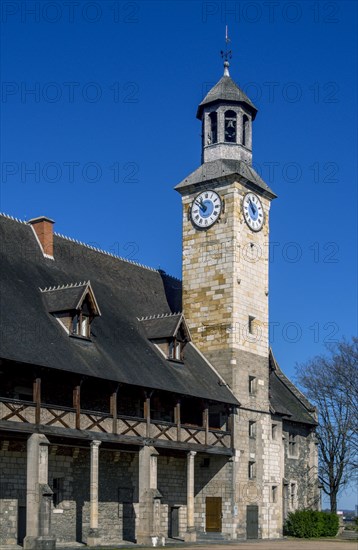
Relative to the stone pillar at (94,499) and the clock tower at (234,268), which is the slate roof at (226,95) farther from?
the stone pillar at (94,499)

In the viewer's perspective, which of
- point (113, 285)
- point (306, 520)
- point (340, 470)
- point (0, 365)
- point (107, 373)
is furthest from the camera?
point (340, 470)

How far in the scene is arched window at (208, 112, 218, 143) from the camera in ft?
135

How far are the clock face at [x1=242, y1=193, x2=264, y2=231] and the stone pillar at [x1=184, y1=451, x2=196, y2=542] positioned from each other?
11236mm

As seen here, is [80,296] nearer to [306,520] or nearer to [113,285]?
[113,285]

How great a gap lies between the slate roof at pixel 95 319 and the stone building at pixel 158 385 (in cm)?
8

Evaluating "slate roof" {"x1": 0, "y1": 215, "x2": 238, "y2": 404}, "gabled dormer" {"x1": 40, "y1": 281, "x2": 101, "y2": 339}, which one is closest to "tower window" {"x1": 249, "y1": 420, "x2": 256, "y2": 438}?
"slate roof" {"x1": 0, "y1": 215, "x2": 238, "y2": 404}

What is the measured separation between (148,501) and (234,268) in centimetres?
1132

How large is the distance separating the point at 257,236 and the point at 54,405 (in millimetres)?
15274

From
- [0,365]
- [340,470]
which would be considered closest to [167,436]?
[0,365]

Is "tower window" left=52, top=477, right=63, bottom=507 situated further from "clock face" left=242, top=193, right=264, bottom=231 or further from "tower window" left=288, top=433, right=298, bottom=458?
"tower window" left=288, top=433, right=298, bottom=458

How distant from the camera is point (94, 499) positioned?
1161 inches

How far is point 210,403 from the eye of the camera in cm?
3588

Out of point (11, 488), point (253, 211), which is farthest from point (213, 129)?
point (11, 488)

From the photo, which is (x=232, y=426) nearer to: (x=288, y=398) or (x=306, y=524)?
(x=306, y=524)
